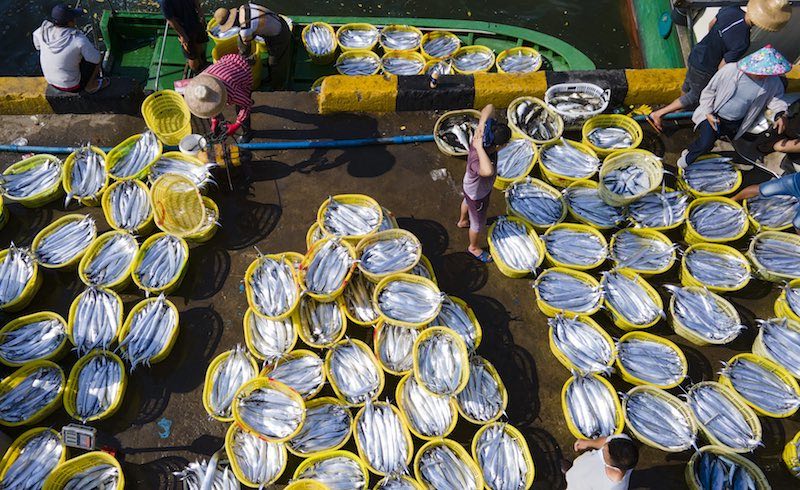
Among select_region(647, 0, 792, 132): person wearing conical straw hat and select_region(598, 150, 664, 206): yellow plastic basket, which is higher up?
select_region(647, 0, 792, 132): person wearing conical straw hat

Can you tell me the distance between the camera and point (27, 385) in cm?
484

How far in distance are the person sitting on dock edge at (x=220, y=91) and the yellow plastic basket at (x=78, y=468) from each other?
3.31 meters

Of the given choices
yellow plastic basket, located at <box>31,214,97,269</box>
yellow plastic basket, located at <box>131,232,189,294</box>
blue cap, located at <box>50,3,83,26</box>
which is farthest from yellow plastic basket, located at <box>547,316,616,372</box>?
blue cap, located at <box>50,3,83,26</box>

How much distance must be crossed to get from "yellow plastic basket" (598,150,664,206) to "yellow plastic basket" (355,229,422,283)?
7.67 ft

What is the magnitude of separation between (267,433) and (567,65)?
734 centimetres

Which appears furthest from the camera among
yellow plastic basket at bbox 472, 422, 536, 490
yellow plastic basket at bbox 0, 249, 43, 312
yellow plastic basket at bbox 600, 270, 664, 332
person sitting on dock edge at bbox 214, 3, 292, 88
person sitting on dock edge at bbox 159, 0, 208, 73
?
person sitting on dock edge at bbox 159, 0, 208, 73

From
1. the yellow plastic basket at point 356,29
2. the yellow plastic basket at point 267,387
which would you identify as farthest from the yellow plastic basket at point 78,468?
the yellow plastic basket at point 356,29

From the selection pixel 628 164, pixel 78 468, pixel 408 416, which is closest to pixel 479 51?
pixel 628 164

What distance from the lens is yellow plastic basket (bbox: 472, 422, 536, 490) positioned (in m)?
4.62

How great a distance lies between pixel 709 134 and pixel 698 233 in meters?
1.18

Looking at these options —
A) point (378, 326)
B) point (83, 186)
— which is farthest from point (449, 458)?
point (83, 186)

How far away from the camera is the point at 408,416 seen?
4859 mm

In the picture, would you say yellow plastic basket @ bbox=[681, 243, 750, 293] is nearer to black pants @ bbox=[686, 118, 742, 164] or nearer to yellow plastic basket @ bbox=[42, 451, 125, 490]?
black pants @ bbox=[686, 118, 742, 164]

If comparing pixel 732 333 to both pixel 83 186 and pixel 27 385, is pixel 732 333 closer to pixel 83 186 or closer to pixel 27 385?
pixel 27 385
